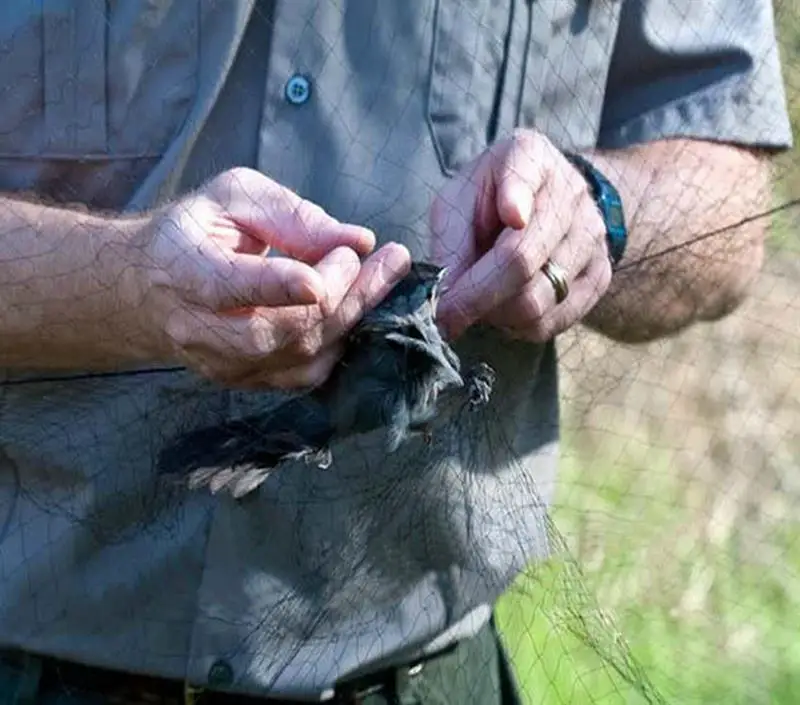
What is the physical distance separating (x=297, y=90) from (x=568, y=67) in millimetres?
264

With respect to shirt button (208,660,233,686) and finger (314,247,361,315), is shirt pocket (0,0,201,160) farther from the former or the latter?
shirt button (208,660,233,686)

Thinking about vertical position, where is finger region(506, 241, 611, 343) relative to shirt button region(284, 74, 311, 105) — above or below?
below

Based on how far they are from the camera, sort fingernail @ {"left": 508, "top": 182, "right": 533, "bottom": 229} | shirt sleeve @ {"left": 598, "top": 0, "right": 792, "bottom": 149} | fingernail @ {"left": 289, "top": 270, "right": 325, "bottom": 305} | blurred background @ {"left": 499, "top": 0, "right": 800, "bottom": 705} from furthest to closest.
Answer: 1. shirt sleeve @ {"left": 598, "top": 0, "right": 792, "bottom": 149}
2. blurred background @ {"left": 499, "top": 0, "right": 800, "bottom": 705}
3. fingernail @ {"left": 508, "top": 182, "right": 533, "bottom": 229}
4. fingernail @ {"left": 289, "top": 270, "right": 325, "bottom": 305}

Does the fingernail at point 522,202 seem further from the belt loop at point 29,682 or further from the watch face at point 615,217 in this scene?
the belt loop at point 29,682

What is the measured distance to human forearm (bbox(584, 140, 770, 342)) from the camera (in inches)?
74.0

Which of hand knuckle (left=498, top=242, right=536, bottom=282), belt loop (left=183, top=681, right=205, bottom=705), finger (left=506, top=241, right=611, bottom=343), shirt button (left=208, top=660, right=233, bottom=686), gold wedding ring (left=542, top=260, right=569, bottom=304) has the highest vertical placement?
hand knuckle (left=498, top=242, right=536, bottom=282)

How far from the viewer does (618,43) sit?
2020 mm

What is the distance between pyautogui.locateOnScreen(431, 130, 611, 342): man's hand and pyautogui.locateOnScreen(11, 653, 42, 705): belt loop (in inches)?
22.3

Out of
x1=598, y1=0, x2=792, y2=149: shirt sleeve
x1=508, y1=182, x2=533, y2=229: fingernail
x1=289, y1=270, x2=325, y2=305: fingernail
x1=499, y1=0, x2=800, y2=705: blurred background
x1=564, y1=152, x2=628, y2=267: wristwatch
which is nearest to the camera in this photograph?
x1=289, y1=270, x2=325, y2=305: fingernail

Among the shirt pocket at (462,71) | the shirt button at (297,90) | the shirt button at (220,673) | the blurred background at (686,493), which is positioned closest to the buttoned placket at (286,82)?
the shirt button at (297,90)

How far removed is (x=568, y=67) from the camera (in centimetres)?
196

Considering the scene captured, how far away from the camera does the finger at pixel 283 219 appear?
1607 millimetres

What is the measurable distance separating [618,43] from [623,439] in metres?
0.38

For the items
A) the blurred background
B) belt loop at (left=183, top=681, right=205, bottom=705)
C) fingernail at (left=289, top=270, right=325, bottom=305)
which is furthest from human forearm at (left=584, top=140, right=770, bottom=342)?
belt loop at (left=183, top=681, right=205, bottom=705)
